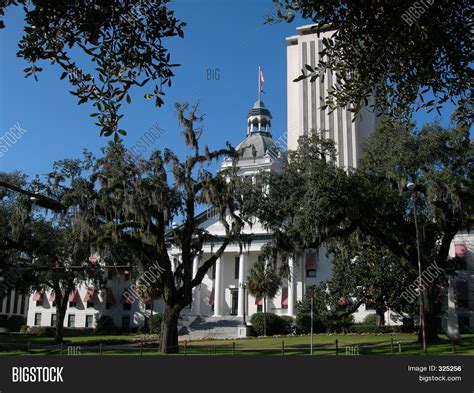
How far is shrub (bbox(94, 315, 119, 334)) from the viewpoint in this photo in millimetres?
64188

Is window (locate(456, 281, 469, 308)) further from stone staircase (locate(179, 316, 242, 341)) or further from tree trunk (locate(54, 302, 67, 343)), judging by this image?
tree trunk (locate(54, 302, 67, 343))

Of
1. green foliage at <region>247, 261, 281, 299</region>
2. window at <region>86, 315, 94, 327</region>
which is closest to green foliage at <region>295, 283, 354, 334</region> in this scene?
green foliage at <region>247, 261, 281, 299</region>

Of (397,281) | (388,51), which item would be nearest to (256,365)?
(388,51)

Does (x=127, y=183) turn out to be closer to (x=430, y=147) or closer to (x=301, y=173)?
(x=301, y=173)

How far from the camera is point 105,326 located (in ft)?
214

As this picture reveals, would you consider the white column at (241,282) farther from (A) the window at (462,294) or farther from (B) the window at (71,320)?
(B) the window at (71,320)

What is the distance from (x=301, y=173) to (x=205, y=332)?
29.9 meters

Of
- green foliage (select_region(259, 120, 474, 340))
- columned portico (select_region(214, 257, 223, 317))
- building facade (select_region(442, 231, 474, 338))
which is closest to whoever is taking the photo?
green foliage (select_region(259, 120, 474, 340))

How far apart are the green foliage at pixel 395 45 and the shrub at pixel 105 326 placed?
5995 cm

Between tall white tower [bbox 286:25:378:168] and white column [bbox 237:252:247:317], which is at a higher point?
tall white tower [bbox 286:25:378:168]

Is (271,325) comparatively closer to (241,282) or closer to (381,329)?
(381,329)

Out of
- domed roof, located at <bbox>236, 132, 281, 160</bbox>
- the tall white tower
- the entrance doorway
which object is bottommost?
the entrance doorway

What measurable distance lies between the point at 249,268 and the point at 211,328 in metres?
8.38

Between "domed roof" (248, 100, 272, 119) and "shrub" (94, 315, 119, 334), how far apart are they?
3386cm
